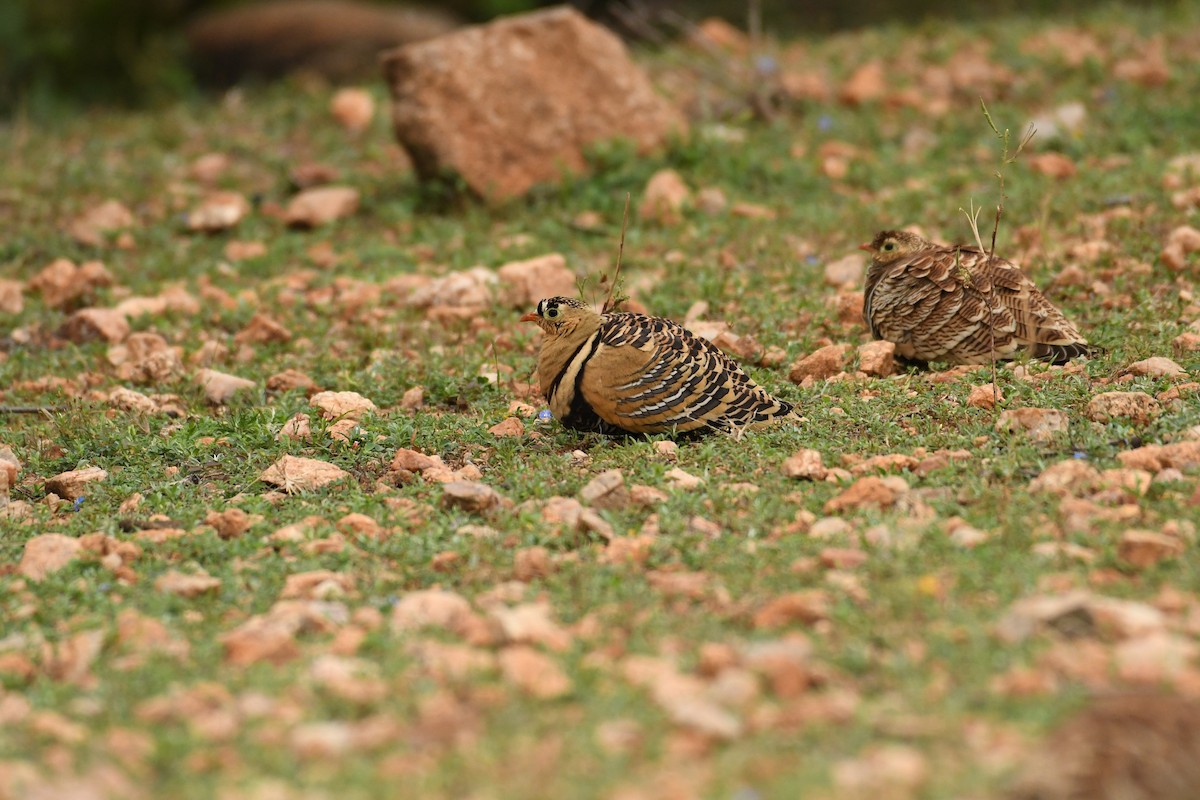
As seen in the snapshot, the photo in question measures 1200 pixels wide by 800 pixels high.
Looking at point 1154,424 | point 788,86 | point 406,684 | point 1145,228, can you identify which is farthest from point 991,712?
point 788,86

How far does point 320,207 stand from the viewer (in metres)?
8.65

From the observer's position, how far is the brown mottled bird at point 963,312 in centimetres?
566

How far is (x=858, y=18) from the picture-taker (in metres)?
15.1

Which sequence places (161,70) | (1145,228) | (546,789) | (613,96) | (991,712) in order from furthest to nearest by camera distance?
(161,70), (613,96), (1145,228), (991,712), (546,789)

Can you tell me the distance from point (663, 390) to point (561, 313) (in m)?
0.60

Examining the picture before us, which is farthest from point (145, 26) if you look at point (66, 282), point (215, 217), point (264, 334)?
point (264, 334)

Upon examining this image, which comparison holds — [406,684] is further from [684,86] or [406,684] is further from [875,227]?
[684,86]

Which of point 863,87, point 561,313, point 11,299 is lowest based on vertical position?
point 11,299

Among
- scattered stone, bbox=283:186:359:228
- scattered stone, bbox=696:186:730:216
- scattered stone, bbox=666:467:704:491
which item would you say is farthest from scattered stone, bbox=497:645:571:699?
scattered stone, bbox=283:186:359:228

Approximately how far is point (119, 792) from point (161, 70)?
36.1ft

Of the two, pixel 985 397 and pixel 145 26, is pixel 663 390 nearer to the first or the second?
pixel 985 397

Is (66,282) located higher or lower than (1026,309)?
lower

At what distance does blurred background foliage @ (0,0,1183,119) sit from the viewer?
13.0m

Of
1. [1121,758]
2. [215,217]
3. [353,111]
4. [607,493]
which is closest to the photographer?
[1121,758]
